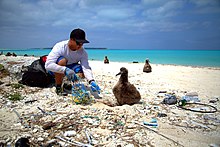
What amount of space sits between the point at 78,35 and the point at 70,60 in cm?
90

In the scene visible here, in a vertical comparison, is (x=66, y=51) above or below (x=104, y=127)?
above

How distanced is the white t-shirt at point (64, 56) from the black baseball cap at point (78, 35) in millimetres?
526

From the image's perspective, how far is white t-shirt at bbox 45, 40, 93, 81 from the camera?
173 inches

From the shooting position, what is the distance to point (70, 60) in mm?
4801

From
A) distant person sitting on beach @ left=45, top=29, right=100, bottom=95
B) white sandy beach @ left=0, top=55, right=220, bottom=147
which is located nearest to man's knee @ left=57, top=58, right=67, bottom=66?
distant person sitting on beach @ left=45, top=29, right=100, bottom=95

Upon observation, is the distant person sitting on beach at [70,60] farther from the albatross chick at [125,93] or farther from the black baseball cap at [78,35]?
the albatross chick at [125,93]

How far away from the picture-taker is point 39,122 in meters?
3.15

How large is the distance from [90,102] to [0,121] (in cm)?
187

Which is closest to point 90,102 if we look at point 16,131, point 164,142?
point 16,131

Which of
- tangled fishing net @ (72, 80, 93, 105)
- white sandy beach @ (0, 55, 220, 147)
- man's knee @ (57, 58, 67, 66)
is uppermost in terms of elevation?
man's knee @ (57, 58, 67, 66)

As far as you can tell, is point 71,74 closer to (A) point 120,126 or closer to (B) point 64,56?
(B) point 64,56

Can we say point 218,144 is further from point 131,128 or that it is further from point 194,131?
point 131,128

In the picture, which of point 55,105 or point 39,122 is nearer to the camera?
point 39,122

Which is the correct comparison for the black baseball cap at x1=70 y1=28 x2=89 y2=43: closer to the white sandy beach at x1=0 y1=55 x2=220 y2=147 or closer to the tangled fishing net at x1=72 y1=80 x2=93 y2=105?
the tangled fishing net at x1=72 y1=80 x2=93 y2=105
